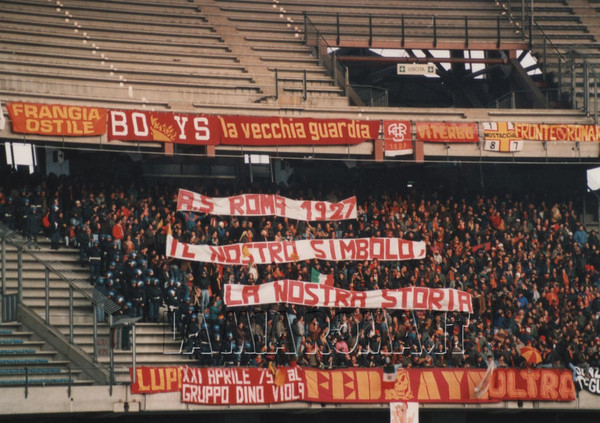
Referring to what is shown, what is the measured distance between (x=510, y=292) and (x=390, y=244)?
385 cm

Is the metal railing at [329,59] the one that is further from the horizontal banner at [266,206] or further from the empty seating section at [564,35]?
the empty seating section at [564,35]

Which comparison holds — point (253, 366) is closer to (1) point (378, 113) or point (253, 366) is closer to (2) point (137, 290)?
(2) point (137, 290)

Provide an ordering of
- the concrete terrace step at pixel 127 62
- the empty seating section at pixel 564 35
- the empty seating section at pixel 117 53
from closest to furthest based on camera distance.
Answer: the empty seating section at pixel 117 53, the concrete terrace step at pixel 127 62, the empty seating section at pixel 564 35

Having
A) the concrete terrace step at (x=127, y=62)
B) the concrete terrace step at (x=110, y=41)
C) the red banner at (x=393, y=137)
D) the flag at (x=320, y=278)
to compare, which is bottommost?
the flag at (x=320, y=278)

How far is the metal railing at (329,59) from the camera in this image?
3981 cm

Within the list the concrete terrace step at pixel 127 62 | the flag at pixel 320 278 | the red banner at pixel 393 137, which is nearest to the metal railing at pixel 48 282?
the flag at pixel 320 278

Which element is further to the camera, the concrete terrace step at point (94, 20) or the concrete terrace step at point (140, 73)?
the concrete terrace step at point (94, 20)

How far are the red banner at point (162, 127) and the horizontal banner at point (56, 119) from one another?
46 cm

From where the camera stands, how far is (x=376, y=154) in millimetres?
37156

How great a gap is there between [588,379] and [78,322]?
1394 cm

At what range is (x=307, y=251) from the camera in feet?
112

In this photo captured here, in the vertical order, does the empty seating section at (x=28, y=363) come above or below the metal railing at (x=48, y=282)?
below

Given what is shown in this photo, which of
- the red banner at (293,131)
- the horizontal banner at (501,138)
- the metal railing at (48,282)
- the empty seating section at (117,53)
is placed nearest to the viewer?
the metal railing at (48,282)

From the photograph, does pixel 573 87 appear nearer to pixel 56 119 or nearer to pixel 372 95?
pixel 372 95
